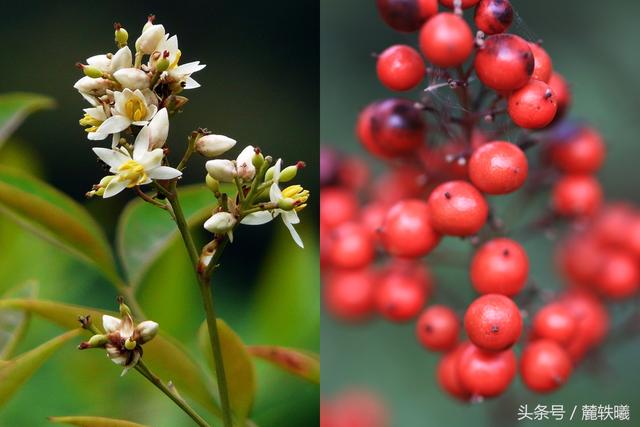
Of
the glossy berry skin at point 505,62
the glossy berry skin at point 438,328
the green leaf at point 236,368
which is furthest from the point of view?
the green leaf at point 236,368

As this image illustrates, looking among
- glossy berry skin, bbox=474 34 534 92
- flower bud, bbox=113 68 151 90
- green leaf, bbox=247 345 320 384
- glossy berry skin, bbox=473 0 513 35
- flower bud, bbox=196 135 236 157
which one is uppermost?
glossy berry skin, bbox=473 0 513 35

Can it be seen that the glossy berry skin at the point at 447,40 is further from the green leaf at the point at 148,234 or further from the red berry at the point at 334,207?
the green leaf at the point at 148,234

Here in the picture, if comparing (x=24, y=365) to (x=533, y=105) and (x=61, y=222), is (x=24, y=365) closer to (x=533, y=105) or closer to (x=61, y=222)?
(x=61, y=222)

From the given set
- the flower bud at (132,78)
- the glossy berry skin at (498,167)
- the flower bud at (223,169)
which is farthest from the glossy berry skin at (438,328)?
the flower bud at (132,78)

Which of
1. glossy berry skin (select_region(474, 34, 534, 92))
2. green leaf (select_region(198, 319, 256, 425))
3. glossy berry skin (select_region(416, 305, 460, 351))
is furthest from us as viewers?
green leaf (select_region(198, 319, 256, 425))

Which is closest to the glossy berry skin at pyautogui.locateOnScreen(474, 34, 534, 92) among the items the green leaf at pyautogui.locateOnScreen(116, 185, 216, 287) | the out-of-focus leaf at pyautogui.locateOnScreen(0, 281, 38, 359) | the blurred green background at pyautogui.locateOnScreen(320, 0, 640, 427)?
the blurred green background at pyautogui.locateOnScreen(320, 0, 640, 427)

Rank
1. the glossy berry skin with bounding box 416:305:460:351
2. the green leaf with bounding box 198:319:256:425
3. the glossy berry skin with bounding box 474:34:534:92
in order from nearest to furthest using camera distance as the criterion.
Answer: the glossy berry skin with bounding box 474:34:534:92 → the glossy berry skin with bounding box 416:305:460:351 → the green leaf with bounding box 198:319:256:425

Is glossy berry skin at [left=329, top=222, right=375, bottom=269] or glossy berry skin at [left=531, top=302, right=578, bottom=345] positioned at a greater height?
glossy berry skin at [left=329, top=222, right=375, bottom=269]

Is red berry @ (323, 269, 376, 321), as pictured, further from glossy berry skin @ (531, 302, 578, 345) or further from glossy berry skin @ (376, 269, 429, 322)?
glossy berry skin @ (531, 302, 578, 345)
